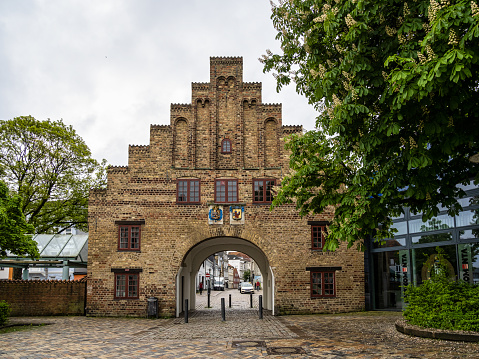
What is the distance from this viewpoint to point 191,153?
2114 centimetres

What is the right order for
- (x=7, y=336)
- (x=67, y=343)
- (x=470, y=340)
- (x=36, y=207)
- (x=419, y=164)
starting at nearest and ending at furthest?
(x=419, y=164) < (x=470, y=340) < (x=67, y=343) < (x=7, y=336) < (x=36, y=207)

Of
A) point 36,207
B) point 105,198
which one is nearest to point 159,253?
point 105,198

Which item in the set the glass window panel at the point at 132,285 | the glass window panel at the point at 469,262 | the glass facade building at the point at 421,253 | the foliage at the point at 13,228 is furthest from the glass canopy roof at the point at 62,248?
the glass window panel at the point at 469,262

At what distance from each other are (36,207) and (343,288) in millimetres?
19220

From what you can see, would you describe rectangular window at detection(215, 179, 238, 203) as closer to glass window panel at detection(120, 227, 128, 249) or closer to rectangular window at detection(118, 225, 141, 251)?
rectangular window at detection(118, 225, 141, 251)

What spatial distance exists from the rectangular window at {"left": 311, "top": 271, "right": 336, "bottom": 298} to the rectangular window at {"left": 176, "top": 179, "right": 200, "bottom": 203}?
6.37 metres

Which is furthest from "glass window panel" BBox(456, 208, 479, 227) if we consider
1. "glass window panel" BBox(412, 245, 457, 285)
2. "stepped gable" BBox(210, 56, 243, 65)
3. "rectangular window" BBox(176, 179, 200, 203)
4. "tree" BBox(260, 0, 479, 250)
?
"stepped gable" BBox(210, 56, 243, 65)

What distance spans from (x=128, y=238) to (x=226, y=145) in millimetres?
6193

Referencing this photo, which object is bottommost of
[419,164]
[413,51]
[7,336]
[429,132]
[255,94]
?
[7,336]

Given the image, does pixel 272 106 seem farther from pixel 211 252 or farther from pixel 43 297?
pixel 43 297

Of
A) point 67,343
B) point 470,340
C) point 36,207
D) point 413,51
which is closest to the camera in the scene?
point 413,51

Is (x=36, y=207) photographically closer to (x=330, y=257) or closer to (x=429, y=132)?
(x=330, y=257)

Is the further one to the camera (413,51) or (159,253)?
(159,253)

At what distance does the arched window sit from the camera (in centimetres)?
2134
